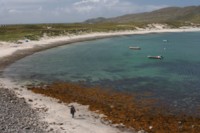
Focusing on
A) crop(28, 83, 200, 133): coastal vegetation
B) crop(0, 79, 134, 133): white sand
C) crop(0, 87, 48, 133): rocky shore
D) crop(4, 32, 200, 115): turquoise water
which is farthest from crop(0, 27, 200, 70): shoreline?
crop(0, 87, 48, 133): rocky shore

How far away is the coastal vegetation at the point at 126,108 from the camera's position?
36.5 meters

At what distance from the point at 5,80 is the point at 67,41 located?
78.6 metres

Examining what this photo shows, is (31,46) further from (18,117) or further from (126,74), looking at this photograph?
(18,117)

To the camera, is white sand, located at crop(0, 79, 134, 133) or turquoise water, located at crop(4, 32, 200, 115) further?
turquoise water, located at crop(4, 32, 200, 115)

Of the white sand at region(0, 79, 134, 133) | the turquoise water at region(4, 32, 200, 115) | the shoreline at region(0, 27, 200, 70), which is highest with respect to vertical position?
the shoreline at region(0, 27, 200, 70)

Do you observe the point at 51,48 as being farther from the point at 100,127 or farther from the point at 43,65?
the point at 100,127

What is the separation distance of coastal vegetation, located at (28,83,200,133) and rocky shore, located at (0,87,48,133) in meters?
6.86

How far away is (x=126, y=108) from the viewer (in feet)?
141

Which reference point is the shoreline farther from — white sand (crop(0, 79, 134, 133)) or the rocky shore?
the rocky shore

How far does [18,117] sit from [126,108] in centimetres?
1425

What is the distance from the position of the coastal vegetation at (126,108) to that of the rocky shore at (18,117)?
6860 millimetres

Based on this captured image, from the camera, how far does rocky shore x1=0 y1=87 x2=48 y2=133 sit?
1256 inches

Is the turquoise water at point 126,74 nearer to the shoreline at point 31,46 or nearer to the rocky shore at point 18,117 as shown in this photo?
the shoreline at point 31,46

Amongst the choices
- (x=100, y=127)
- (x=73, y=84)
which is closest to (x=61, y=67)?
(x=73, y=84)
